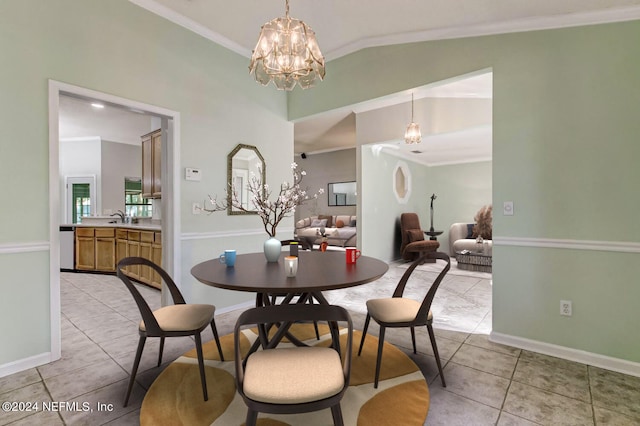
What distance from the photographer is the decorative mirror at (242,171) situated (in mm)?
3443

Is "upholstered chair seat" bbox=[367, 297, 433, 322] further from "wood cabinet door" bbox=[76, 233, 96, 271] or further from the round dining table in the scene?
"wood cabinet door" bbox=[76, 233, 96, 271]

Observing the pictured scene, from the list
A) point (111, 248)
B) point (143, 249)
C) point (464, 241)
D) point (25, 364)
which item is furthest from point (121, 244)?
point (464, 241)

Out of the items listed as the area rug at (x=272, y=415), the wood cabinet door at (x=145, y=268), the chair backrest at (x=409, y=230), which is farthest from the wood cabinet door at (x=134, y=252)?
the chair backrest at (x=409, y=230)

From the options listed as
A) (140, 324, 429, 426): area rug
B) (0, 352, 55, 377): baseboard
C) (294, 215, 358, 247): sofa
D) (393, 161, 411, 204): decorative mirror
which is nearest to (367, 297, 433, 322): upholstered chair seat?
(140, 324, 429, 426): area rug

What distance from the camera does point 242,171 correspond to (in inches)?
141

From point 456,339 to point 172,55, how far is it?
3.75m

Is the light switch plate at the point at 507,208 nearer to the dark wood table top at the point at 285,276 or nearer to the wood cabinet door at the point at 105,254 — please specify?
the dark wood table top at the point at 285,276

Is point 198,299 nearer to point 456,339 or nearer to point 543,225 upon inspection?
point 456,339

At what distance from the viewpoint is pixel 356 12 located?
2717mm

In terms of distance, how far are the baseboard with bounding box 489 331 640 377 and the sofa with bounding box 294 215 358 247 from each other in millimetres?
4820

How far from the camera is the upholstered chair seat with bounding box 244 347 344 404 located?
109 centimetres

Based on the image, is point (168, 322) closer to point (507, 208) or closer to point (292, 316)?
point (292, 316)

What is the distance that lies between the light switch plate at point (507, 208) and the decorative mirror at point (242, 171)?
8.68ft

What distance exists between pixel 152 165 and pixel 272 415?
4315mm
